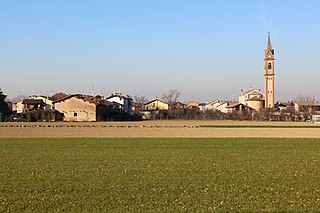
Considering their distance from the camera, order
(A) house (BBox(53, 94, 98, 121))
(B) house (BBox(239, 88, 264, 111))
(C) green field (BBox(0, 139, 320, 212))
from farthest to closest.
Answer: (B) house (BBox(239, 88, 264, 111))
(A) house (BBox(53, 94, 98, 121))
(C) green field (BBox(0, 139, 320, 212))

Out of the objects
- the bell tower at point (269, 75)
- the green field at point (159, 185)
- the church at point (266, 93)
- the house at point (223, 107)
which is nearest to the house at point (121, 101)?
the house at point (223, 107)

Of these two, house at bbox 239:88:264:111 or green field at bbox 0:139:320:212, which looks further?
house at bbox 239:88:264:111

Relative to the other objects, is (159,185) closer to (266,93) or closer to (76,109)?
(76,109)

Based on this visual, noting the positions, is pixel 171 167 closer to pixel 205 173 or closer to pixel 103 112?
pixel 205 173

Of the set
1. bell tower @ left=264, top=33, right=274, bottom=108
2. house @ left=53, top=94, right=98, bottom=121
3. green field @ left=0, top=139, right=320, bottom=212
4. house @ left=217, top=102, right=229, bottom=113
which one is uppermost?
bell tower @ left=264, top=33, right=274, bottom=108

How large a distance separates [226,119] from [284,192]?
124 meters

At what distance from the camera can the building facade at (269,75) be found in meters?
173

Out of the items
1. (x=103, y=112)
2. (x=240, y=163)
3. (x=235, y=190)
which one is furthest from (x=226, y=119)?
(x=235, y=190)

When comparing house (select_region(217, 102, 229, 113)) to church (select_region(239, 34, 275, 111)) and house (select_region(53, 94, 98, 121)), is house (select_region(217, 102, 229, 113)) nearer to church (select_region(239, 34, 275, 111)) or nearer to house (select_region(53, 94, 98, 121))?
church (select_region(239, 34, 275, 111))

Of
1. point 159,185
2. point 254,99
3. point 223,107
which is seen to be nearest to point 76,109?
point 254,99

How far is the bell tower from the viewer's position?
172975 mm

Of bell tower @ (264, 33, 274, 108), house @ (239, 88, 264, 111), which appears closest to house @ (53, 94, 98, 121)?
house @ (239, 88, 264, 111)

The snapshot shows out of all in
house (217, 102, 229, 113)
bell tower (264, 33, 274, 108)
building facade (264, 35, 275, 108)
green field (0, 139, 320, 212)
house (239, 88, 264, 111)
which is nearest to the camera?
green field (0, 139, 320, 212)

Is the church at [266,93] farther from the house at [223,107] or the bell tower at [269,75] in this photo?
the house at [223,107]
